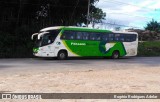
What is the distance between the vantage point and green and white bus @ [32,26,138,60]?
90.7 ft

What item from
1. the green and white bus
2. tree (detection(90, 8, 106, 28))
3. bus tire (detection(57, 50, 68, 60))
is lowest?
bus tire (detection(57, 50, 68, 60))

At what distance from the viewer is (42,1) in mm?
34656

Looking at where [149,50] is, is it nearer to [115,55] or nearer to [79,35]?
[115,55]

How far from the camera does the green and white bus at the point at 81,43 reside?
90.7ft

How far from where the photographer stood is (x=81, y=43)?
29312 mm

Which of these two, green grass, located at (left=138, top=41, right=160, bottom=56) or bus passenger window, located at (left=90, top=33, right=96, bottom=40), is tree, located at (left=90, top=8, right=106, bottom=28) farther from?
bus passenger window, located at (left=90, top=33, right=96, bottom=40)

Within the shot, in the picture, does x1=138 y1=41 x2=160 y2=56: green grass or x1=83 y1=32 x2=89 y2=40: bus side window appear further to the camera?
x1=138 y1=41 x2=160 y2=56: green grass

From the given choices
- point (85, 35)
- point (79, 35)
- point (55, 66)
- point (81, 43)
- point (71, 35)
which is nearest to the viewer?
point (55, 66)

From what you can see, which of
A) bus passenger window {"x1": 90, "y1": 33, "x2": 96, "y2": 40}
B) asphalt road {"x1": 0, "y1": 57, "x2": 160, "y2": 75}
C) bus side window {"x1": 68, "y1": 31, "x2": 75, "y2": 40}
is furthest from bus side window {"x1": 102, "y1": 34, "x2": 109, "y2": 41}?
asphalt road {"x1": 0, "y1": 57, "x2": 160, "y2": 75}

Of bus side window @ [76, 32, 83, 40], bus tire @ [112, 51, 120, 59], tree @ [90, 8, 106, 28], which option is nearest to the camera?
bus side window @ [76, 32, 83, 40]

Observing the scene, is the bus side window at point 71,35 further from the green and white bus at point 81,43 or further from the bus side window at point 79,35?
the bus side window at point 79,35

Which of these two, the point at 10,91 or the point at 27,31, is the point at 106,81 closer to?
the point at 10,91

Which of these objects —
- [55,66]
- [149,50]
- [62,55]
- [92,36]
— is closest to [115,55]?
[92,36]

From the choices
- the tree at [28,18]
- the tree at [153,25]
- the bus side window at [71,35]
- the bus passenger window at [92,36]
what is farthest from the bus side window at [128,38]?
the tree at [153,25]
